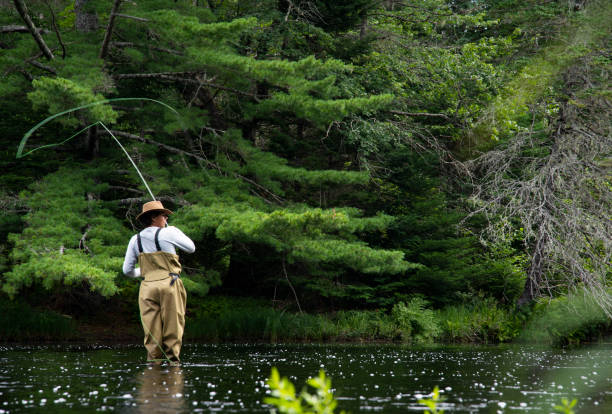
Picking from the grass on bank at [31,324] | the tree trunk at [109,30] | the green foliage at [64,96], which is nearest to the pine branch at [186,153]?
the tree trunk at [109,30]

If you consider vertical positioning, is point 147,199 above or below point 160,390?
above

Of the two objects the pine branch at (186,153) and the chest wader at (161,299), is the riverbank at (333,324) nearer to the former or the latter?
the pine branch at (186,153)

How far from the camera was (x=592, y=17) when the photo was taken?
621 inches

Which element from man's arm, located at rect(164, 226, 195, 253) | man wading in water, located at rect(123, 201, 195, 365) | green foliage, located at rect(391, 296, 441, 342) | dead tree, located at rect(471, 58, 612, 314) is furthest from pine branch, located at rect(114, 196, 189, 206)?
dead tree, located at rect(471, 58, 612, 314)

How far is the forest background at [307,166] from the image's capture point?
1323 cm

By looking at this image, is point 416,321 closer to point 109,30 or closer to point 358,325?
point 358,325

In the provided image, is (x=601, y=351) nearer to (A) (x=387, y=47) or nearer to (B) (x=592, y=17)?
(B) (x=592, y=17)

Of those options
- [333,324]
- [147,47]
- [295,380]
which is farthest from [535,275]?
[295,380]

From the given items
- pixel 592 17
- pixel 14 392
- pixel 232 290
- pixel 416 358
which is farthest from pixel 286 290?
pixel 14 392

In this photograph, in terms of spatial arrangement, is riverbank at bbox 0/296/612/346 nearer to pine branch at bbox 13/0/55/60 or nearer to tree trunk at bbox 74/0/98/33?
pine branch at bbox 13/0/55/60

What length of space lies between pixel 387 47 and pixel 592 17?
553cm

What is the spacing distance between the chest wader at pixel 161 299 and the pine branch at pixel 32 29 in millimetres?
6965

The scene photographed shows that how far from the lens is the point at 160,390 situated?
20.8 feet

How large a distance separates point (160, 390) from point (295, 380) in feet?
4.92
